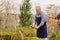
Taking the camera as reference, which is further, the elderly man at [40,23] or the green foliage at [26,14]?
the green foliage at [26,14]

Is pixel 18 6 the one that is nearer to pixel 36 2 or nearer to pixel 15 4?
pixel 15 4

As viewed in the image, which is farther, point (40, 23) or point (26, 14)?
point (26, 14)

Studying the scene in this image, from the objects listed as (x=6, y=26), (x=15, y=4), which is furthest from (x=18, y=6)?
(x=6, y=26)

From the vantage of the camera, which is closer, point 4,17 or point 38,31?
point 38,31

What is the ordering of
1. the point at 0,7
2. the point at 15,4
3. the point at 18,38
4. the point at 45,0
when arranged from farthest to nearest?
the point at 45,0
the point at 15,4
the point at 0,7
the point at 18,38

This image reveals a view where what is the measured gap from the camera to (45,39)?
26.8ft

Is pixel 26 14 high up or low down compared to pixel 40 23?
down

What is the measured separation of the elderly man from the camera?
795 cm

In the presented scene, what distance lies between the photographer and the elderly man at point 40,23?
795cm

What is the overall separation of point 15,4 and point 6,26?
135cm

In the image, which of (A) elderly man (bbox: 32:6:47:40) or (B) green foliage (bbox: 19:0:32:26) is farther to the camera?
(B) green foliage (bbox: 19:0:32:26)

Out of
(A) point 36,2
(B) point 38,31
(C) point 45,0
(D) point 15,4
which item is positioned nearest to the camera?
(B) point 38,31

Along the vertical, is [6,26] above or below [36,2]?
below

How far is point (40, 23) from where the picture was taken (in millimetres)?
8031
